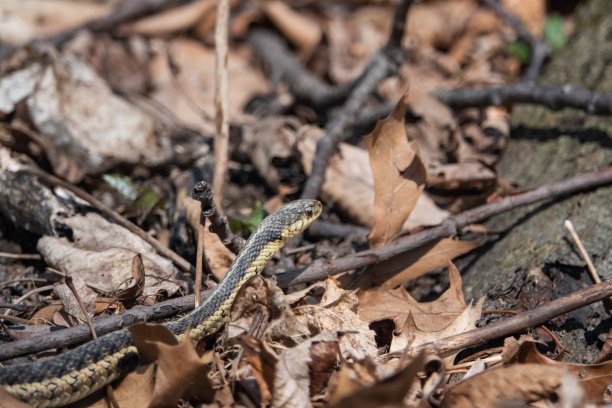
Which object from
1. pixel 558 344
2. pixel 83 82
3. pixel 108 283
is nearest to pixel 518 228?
pixel 558 344

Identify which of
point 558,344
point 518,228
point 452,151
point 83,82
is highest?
point 83,82

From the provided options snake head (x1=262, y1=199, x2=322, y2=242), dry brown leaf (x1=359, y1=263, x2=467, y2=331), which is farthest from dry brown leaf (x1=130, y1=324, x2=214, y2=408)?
dry brown leaf (x1=359, y1=263, x2=467, y2=331)

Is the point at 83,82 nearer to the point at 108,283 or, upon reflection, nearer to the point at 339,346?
the point at 108,283

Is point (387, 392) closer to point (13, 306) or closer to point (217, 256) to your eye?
point (217, 256)

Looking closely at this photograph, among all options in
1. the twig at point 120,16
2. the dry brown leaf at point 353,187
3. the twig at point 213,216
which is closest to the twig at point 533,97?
the dry brown leaf at point 353,187

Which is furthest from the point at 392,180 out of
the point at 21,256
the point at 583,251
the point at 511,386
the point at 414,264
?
the point at 21,256

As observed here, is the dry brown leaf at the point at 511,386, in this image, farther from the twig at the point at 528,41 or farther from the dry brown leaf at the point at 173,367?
the twig at the point at 528,41
